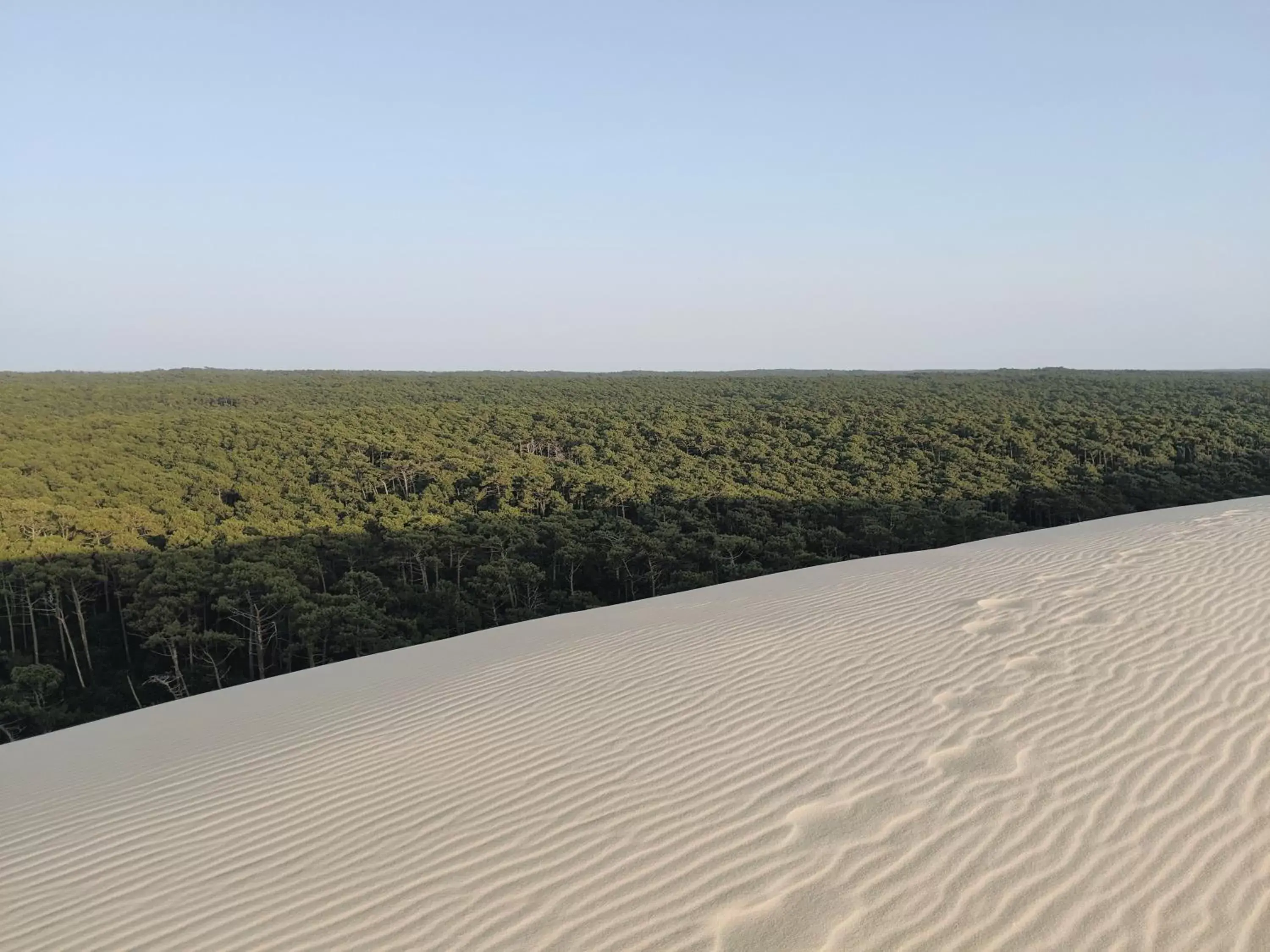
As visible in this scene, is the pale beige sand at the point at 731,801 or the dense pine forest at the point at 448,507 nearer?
the pale beige sand at the point at 731,801

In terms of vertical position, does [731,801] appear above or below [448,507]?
above

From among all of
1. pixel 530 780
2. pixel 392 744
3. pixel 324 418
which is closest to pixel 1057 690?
pixel 530 780

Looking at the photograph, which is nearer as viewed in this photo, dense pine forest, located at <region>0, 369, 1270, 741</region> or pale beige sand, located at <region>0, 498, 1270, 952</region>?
pale beige sand, located at <region>0, 498, 1270, 952</region>

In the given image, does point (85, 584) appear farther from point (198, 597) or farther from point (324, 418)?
point (324, 418)

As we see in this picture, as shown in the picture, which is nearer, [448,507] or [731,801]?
[731,801]
